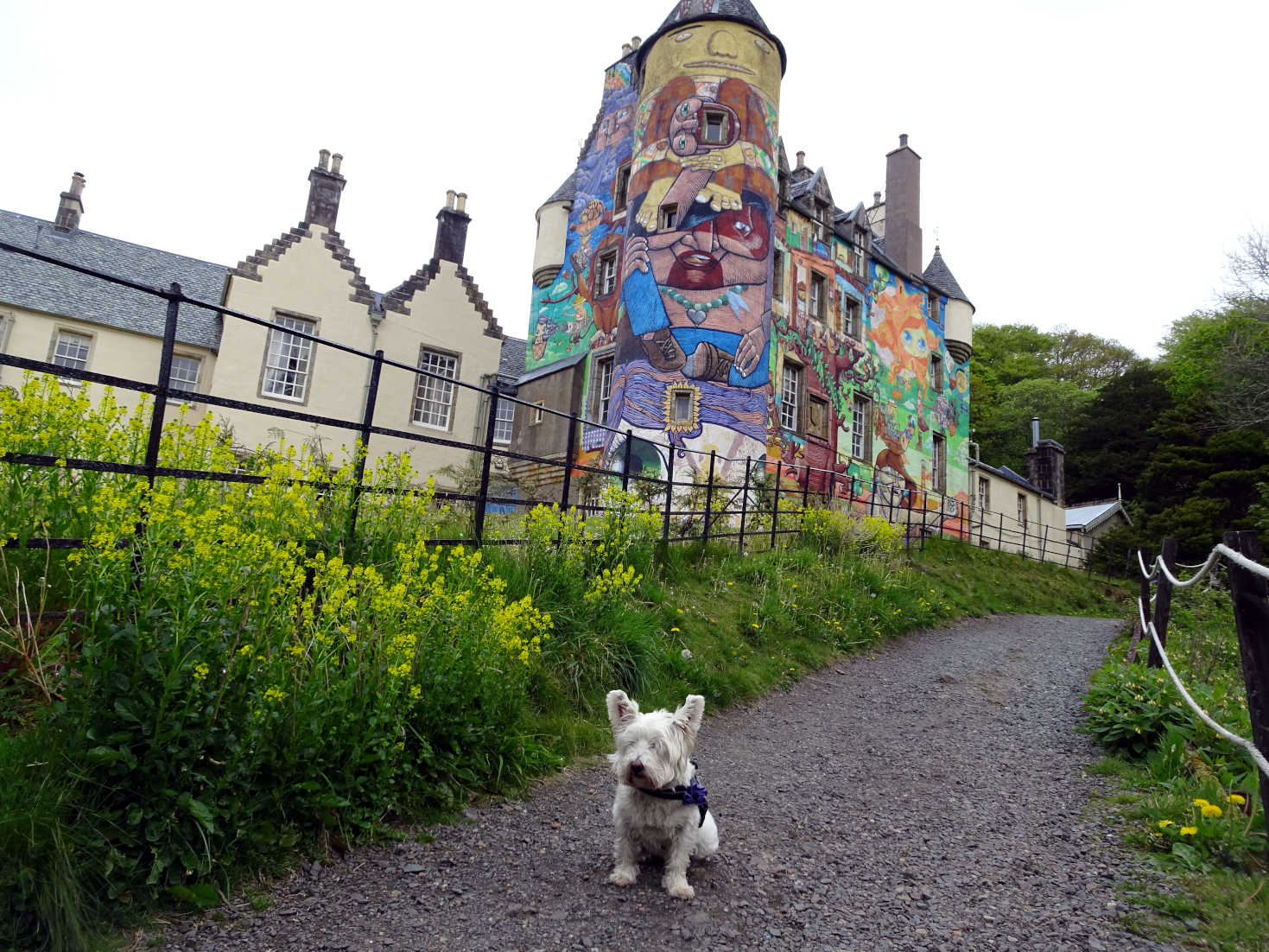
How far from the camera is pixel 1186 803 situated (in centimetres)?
376

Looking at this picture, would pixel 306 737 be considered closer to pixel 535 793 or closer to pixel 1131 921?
pixel 535 793

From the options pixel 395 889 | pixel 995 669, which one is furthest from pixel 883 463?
pixel 395 889

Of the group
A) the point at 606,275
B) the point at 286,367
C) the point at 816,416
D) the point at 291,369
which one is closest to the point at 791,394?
the point at 816,416

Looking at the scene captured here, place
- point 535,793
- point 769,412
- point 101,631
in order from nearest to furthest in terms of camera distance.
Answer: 1. point 101,631
2. point 535,793
3. point 769,412

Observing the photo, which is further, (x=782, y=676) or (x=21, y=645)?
(x=782, y=676)

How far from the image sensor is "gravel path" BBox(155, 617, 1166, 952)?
2.82 meters

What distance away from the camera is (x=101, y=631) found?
274cm

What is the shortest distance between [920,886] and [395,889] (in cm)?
243

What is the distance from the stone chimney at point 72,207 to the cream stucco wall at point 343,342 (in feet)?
21.2

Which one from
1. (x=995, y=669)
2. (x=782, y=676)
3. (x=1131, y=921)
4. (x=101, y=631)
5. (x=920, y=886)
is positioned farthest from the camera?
(x=995, y=669)

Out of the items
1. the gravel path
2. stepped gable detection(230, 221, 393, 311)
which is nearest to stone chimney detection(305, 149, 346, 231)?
stepped gable detection(230, 221, 393, 311)

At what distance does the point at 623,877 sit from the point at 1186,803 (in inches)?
120

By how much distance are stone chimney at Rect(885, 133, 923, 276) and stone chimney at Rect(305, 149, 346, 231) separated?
753 inches

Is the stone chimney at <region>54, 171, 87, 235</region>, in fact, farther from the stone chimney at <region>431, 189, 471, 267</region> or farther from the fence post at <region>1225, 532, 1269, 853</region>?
the fence post at <region>1225, 532, 1269, 853</region>
